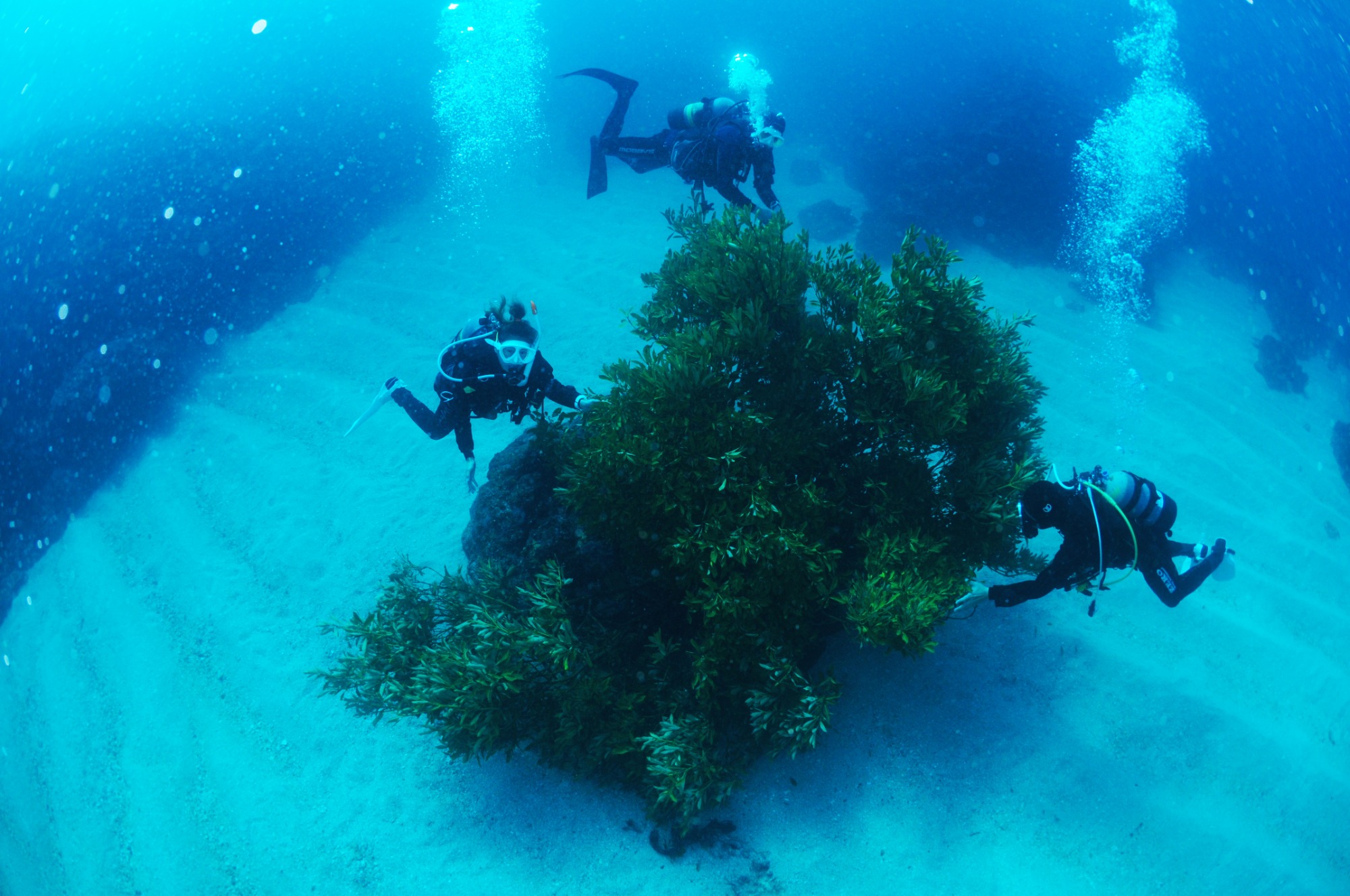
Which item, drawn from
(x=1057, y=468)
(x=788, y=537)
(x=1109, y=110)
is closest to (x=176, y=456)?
(x=788, y=537)

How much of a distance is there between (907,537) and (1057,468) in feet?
19.3

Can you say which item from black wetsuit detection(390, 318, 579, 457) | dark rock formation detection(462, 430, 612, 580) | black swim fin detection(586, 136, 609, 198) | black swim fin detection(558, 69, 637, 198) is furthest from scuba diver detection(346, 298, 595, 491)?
black swim fin detection(586, 136, 609, 198)

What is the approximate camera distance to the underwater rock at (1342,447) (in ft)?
38.6

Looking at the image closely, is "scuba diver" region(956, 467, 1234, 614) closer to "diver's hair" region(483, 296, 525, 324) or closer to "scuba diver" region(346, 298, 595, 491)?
"scuba diver" region(346, 298, 595, 491)

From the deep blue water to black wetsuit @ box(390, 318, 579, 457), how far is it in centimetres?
765

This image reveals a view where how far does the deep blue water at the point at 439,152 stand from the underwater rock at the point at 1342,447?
316 cm

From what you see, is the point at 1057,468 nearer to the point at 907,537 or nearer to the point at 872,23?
the point at 907,537

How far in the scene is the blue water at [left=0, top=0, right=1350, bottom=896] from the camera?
1255cm

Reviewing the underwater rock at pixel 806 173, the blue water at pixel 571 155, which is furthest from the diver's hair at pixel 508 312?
the underwater rock at pixel 806 173

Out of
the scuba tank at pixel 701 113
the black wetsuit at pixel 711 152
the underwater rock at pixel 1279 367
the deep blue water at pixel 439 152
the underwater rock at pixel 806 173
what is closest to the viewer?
the black wetsuit at pixel 711 152

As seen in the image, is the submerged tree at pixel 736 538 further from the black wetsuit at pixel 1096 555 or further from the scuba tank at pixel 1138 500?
the scuba tank at pixel 1138 500

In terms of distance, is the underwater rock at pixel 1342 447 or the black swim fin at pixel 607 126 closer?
the black swim fin at pixel 607 126

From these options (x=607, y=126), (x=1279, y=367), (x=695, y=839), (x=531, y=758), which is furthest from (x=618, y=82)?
(x=1279, y=367)

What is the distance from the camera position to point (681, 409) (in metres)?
4.66
